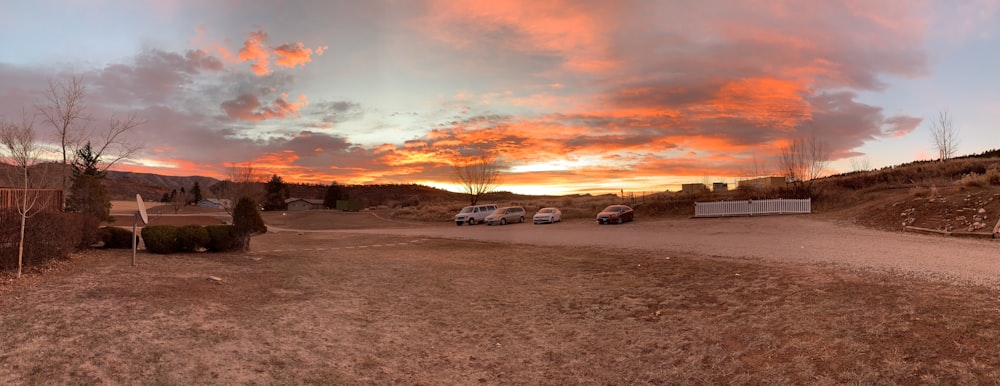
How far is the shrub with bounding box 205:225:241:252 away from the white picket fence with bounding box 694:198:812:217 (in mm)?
29767

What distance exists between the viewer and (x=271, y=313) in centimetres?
784

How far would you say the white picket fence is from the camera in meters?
33.1

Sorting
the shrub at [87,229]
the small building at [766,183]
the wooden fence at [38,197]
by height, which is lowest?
the shrub at [87,229]

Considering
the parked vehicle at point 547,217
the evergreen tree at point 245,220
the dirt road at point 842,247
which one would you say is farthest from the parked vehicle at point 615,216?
the evergreen tree at point 245,220

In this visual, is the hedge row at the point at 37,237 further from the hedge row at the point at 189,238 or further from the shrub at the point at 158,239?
the hedge row at the point at 189,238

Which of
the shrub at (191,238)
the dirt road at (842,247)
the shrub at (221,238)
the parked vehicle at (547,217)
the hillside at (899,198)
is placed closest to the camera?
A: the dirt road at (842,247)

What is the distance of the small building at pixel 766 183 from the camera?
138ft

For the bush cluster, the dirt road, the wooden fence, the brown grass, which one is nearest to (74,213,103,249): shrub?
the wooden fence

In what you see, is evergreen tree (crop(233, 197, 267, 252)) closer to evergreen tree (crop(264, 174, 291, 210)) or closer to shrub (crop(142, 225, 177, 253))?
shrub (crop(142, 225, 177, 253))

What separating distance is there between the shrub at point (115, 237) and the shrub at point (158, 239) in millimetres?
769

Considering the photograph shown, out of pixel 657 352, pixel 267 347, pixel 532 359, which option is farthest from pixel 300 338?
pixel 657 352

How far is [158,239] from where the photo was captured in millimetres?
13414

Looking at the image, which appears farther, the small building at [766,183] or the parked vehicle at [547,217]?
the small building at [766,183]

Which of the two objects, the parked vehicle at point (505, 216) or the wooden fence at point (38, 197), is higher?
the wooden fence at point (38, 197)
